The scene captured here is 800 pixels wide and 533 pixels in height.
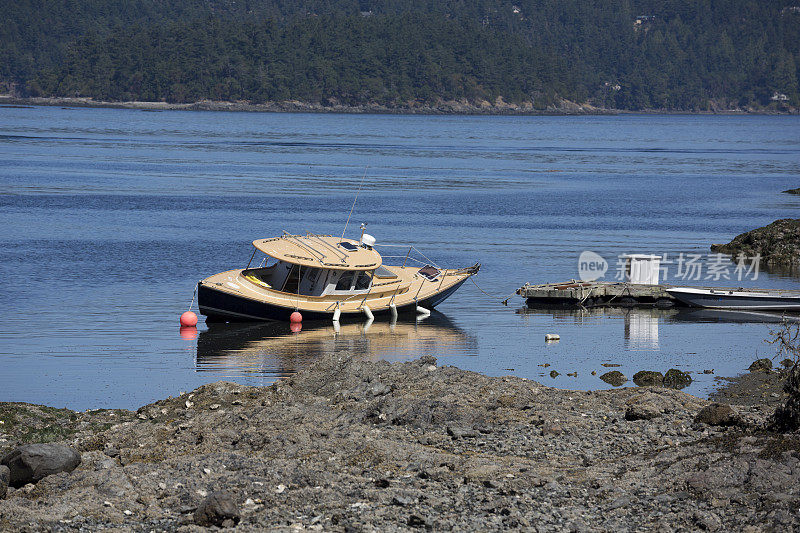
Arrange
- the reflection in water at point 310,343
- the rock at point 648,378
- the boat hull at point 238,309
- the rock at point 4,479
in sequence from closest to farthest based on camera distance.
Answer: the rock at point 4,479 < the rock at point 648,378 < the reflection in water at point 310,343 < the boat hull at point 238,309

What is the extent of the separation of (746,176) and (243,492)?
94.4 m

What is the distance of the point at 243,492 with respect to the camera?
12938 mm

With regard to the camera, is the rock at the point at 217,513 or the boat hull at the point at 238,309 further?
the boat hull at the point at 238,309

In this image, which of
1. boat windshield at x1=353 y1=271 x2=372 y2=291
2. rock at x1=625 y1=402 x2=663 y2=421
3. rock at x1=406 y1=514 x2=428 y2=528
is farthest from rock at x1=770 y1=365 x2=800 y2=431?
boat windshield at x1=353 y1=271 x2=372 y2=291

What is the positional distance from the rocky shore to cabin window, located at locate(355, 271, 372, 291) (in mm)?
12607

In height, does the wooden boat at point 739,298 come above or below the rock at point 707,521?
above

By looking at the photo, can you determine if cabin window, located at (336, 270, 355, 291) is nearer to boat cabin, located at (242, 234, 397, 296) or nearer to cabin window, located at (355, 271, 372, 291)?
boat cabin, located at (242, 234, 397, 296)

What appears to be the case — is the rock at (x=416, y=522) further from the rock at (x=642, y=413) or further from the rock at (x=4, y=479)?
the rock at (x=642, y=413)

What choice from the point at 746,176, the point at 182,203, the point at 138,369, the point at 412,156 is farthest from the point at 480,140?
the point at 138,369

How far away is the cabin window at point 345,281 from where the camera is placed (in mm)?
31497

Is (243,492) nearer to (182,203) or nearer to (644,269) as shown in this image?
(644,269)

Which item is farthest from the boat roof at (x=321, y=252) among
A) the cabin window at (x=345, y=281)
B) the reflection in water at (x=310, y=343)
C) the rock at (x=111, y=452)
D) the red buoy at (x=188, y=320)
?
the rock at (x=111, y=452)

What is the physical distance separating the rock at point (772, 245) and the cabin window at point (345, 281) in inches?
862

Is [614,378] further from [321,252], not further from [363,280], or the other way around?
[321,252]
